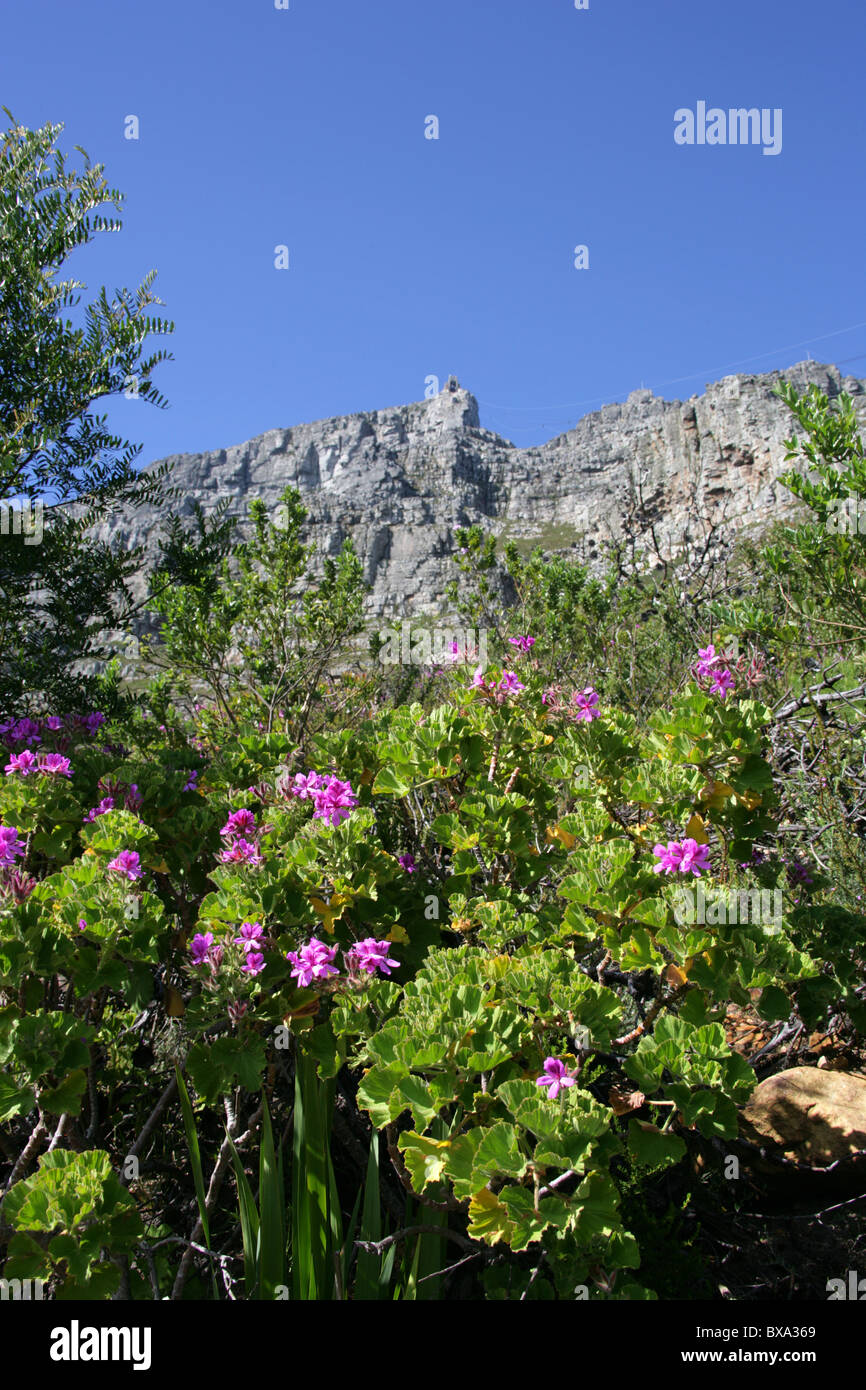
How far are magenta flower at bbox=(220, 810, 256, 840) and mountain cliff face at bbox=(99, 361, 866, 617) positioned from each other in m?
60.8

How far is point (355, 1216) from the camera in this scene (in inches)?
67.4

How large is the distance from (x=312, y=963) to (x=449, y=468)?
88604mm

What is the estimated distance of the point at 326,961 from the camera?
1.69 m

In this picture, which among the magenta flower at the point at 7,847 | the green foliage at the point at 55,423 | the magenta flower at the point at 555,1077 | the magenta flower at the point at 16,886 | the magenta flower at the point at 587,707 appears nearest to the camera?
the magenta flower at the point at 555,1077

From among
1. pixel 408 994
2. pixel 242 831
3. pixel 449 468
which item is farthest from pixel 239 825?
pixel 449 468

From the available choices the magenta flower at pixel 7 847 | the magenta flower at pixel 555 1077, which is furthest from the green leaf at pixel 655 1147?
the magenta flower at pixel 7 847

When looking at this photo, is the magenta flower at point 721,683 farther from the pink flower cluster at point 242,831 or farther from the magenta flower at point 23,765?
the magenta flower at point 23,765

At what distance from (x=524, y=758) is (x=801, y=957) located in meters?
1.11

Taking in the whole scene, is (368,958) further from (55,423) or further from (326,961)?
(55,423)

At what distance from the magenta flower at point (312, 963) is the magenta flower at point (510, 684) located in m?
1.20

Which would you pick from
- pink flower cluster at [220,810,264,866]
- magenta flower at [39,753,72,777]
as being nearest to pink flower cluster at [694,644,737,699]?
pink flower cluster at [220,810,264,866]

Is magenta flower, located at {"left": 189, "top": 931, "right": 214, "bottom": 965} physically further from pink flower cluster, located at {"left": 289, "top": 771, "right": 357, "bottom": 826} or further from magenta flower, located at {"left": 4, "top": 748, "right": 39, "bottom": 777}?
magenta flower, located at {"left": 4, "top": 748, "right": 39, "bottom": 777}

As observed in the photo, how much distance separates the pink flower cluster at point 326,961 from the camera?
5.36 ft
